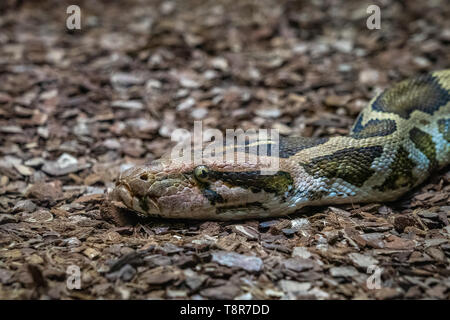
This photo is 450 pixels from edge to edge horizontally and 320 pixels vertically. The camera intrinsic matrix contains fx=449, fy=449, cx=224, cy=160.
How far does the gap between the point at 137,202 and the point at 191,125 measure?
2553 mm

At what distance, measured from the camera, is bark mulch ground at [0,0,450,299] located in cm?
383

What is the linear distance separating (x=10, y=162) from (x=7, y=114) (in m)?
1.29

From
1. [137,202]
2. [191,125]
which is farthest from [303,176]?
[191,125]

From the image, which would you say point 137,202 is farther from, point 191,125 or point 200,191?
point 191,125

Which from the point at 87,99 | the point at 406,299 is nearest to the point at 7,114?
the point at 87,99

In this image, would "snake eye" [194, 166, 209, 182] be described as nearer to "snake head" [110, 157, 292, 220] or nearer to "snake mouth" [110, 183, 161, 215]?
"snake head" [110, 157, 292, 220]

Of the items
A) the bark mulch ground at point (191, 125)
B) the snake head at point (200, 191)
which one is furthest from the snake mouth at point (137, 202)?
the bark mulch ground at point (191, 125)

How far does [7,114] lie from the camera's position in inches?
271

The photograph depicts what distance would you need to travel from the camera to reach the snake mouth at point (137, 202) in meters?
4.58

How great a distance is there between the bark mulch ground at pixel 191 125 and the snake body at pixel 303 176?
0.17 m

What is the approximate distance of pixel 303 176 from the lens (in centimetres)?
484

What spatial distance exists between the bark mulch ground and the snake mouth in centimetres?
17

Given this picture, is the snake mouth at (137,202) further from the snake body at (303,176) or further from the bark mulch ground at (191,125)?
the bark mulch ground at (191,125)

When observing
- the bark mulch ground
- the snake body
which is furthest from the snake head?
the bark mulch ground
